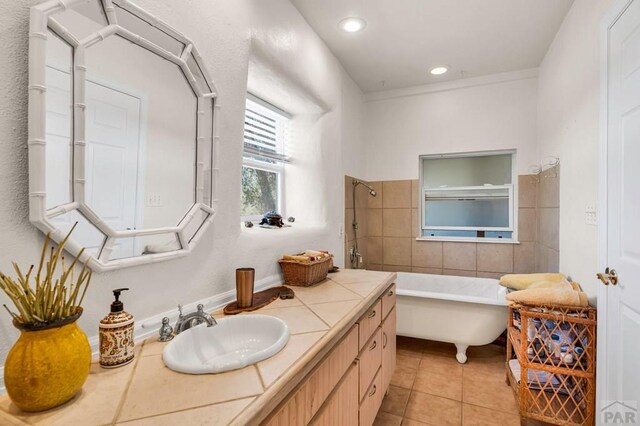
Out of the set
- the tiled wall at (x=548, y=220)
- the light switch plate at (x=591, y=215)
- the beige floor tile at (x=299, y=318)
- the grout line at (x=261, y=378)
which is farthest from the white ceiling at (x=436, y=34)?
the grout line at (x=261, y=378)

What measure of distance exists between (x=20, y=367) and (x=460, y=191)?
3632mm

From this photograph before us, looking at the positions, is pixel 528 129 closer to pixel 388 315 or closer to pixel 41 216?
pixel 388 315

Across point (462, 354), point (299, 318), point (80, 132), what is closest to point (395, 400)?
point (462, 354)

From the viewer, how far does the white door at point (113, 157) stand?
0.94m

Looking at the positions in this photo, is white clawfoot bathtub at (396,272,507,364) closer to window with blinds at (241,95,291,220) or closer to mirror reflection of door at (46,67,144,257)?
window with blinds at (241,95,291,220)

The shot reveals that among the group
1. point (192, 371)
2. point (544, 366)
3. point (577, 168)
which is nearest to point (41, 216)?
point (192, 371)

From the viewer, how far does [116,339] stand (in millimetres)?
859

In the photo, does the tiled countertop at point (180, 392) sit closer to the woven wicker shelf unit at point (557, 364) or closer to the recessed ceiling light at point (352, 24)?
the woven wicker shelf unit at point (557, 364)

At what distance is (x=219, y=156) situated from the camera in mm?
1433

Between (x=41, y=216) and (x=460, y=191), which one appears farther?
(x=460, y=191)

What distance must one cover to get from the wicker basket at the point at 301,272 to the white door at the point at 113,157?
0.91 m

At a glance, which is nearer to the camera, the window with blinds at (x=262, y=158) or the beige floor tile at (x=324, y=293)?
the beige floor tile at (x=324, y=293)

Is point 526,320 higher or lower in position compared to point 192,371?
lower

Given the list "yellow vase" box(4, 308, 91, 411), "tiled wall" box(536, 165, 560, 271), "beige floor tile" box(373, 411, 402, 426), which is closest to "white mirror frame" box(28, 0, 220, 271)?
Result: "yellow vase" box(4, 308, 91, 411)
